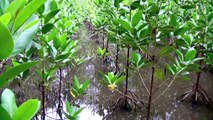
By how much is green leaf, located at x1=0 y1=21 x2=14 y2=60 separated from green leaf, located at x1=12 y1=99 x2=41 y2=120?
0.10m

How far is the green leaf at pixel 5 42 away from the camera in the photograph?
1.57ft

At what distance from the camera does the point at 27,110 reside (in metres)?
0.56

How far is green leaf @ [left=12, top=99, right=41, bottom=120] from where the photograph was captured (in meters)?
0.55

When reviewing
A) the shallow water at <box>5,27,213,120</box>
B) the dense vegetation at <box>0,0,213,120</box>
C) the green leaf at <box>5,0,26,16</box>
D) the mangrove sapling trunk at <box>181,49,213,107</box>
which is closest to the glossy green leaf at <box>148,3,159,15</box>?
the dense vegetation at <box>0,0,213,120</box>

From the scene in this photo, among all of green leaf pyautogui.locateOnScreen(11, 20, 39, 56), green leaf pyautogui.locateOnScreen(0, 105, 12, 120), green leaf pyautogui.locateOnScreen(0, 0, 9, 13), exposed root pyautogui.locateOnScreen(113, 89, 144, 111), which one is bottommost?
exposed root pyautogui.locateOnScreen(113, 89, 144, 111)

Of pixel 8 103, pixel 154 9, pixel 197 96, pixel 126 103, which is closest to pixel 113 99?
pixel 126 103

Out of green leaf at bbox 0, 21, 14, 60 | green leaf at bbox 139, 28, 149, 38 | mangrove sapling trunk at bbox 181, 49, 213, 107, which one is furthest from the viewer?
mangrove sapling trunk at bbox 181, 49, 213, 107

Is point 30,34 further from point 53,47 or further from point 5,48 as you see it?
point 53,47

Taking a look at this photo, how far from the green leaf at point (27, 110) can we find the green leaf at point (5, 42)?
0.10m

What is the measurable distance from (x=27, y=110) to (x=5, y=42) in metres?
0.14

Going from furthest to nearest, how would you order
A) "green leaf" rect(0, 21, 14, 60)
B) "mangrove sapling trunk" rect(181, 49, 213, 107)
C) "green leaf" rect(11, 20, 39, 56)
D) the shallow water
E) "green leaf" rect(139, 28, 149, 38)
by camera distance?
1. "mangrove sapling trunk" rect(181, 49, 213, 107)
2. the shallow water
3. "green leaf" rect(139, 28, 149, 38)
4. "green leaf" rect(11, 20, 39, 56)
5. "green leaf" rect(0, 21, 14, 60)

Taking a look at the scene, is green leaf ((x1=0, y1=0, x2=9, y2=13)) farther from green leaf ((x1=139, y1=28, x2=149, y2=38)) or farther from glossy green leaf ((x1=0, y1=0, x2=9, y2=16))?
green leaf ((x1=139, y1=28, x2=149, y2=38))

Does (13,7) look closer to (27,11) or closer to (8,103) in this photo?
(27,11)

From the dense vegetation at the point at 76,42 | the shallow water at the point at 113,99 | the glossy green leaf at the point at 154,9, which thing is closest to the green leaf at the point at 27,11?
the dense vegetation at the point at 76,42
